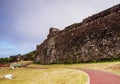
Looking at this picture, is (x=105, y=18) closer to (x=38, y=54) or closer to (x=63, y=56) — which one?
(x=63, y=56)

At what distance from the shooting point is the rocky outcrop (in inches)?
1320

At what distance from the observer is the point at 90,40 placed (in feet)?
→ 125

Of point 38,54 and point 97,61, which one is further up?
point 38,54

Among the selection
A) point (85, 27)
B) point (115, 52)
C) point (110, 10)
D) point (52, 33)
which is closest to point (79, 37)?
point (85, 27)

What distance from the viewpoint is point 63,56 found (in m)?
46.1

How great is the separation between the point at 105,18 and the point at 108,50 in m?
6.20

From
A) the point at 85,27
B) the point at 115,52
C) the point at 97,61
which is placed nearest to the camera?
the point at 115,52

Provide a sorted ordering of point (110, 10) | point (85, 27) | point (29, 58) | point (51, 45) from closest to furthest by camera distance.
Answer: point (110, 10) → point (85, 27) → point (51, 45) → point (29, 58)

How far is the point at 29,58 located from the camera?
297 ft

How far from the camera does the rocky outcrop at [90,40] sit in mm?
33531

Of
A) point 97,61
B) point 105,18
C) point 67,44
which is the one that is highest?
point 105,18

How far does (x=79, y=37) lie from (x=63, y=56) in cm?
656

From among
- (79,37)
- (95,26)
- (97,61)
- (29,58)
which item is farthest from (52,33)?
(29,58)

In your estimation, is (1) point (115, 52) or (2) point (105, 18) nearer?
(1) point (115, 52)
